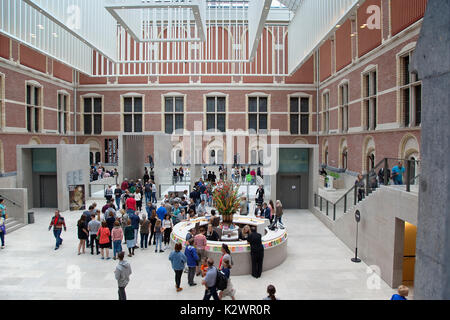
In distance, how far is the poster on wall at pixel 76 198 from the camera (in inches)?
704

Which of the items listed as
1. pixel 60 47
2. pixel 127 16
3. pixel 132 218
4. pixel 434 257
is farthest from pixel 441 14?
pixel 60 47

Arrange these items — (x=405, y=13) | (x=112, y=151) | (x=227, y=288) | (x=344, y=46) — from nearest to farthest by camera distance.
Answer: (x=227, y=288), (x=405, y=13), (x=344, y=46), (x=112, y=151)

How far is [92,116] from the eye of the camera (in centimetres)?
3209

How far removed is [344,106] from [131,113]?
17834 millimetres

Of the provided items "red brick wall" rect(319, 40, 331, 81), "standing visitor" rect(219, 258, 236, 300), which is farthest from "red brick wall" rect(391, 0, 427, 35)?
"standing visitor" rect(219, 258, 236, 300)

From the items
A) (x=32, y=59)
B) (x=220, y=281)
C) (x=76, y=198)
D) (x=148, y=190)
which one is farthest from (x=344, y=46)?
(x=220, y=281)

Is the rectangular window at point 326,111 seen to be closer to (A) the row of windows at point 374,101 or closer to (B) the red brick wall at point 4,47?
(A) the row of windows at point 374,101

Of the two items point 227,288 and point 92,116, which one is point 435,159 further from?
point 92,116

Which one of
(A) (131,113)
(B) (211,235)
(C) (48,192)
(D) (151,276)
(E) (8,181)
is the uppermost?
(A) (131,113)

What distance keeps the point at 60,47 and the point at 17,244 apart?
25.9 ft

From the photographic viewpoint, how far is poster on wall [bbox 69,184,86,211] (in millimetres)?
17891

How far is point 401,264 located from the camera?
8.88 meters

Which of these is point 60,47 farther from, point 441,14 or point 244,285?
point 441,14

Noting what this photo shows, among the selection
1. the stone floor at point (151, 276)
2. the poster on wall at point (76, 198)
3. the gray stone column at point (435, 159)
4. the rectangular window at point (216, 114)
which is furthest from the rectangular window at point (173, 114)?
the gray stone column at point (435, 159)
